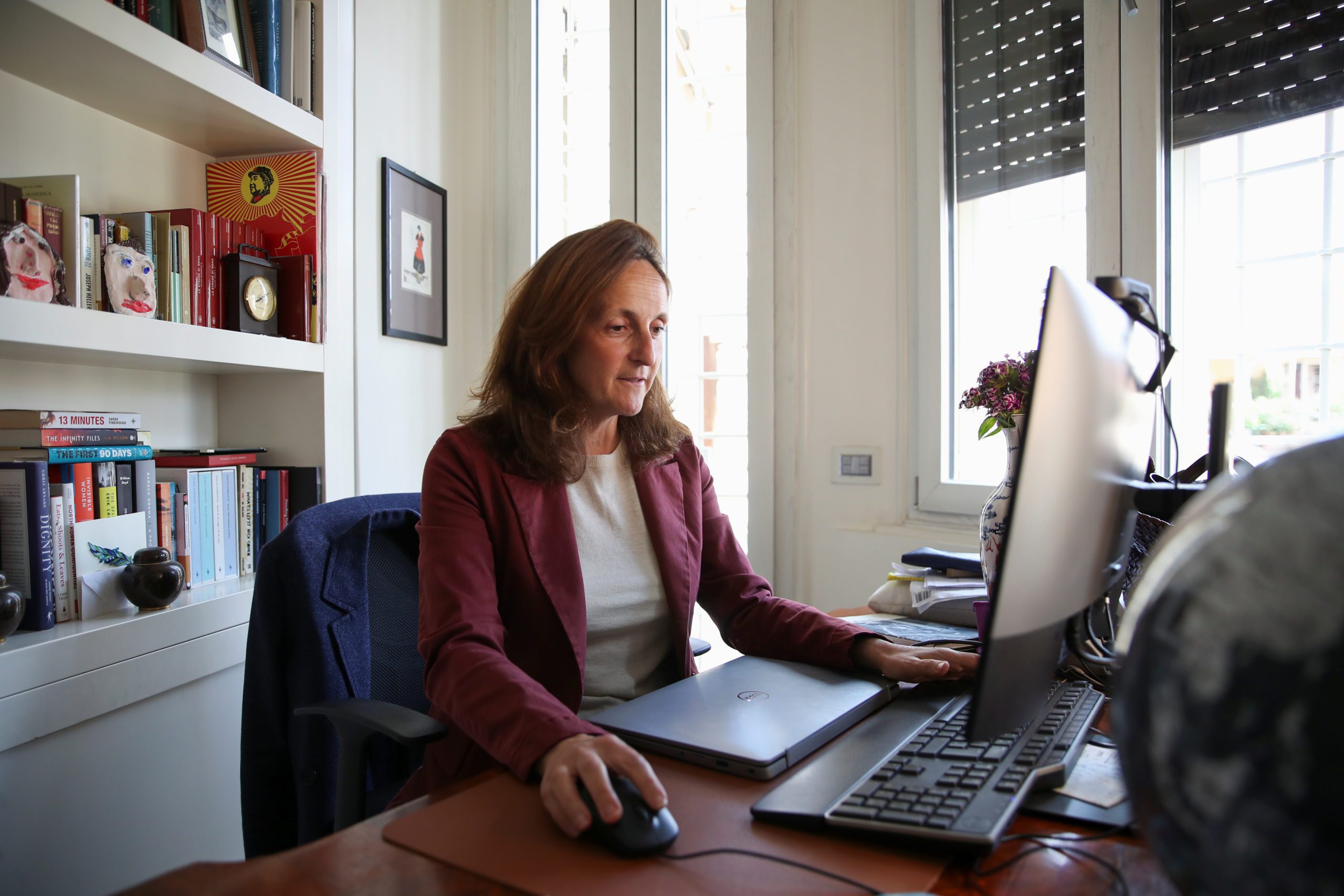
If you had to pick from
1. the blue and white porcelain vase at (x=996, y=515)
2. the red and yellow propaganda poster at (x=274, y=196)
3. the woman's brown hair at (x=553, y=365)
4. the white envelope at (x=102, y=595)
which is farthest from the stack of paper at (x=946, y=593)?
the red and yellow propaganda poster at (x=274, y=196)

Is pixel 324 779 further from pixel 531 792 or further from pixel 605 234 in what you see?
pixel 605 234

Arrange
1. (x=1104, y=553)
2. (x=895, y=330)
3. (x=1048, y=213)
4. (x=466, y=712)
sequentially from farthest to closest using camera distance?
(x=895, y=330) < (x=1048, y=213) < (x=466, y=712) < (x=1104, y=553)

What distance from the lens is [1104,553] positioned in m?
0.67

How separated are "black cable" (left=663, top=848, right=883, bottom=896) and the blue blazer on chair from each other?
753mm

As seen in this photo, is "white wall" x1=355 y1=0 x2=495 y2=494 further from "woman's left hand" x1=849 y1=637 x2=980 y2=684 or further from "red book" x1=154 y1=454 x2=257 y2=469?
"woman's left hand" x1=849 y1=637 x2=980 y2=684

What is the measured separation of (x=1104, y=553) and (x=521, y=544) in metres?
0.78

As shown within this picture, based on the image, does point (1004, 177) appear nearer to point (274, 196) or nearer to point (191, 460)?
point (274, 196)

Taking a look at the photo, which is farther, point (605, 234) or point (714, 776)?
point (605, 234)

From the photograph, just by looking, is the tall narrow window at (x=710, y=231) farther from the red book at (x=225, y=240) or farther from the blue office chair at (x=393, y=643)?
the blue office chair at (x=393, y=643)

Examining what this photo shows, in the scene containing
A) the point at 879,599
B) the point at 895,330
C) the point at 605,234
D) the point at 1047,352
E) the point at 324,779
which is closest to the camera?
the point at 1047,352

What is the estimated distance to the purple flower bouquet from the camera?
4.23 feet

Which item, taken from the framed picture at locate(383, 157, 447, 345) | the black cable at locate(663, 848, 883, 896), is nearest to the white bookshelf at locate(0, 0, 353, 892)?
the framed picture at locate(383, 157, 447, 345)

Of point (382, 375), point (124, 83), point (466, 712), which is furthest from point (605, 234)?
point (382, 375)

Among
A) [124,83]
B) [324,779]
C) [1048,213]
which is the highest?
[124,83]
